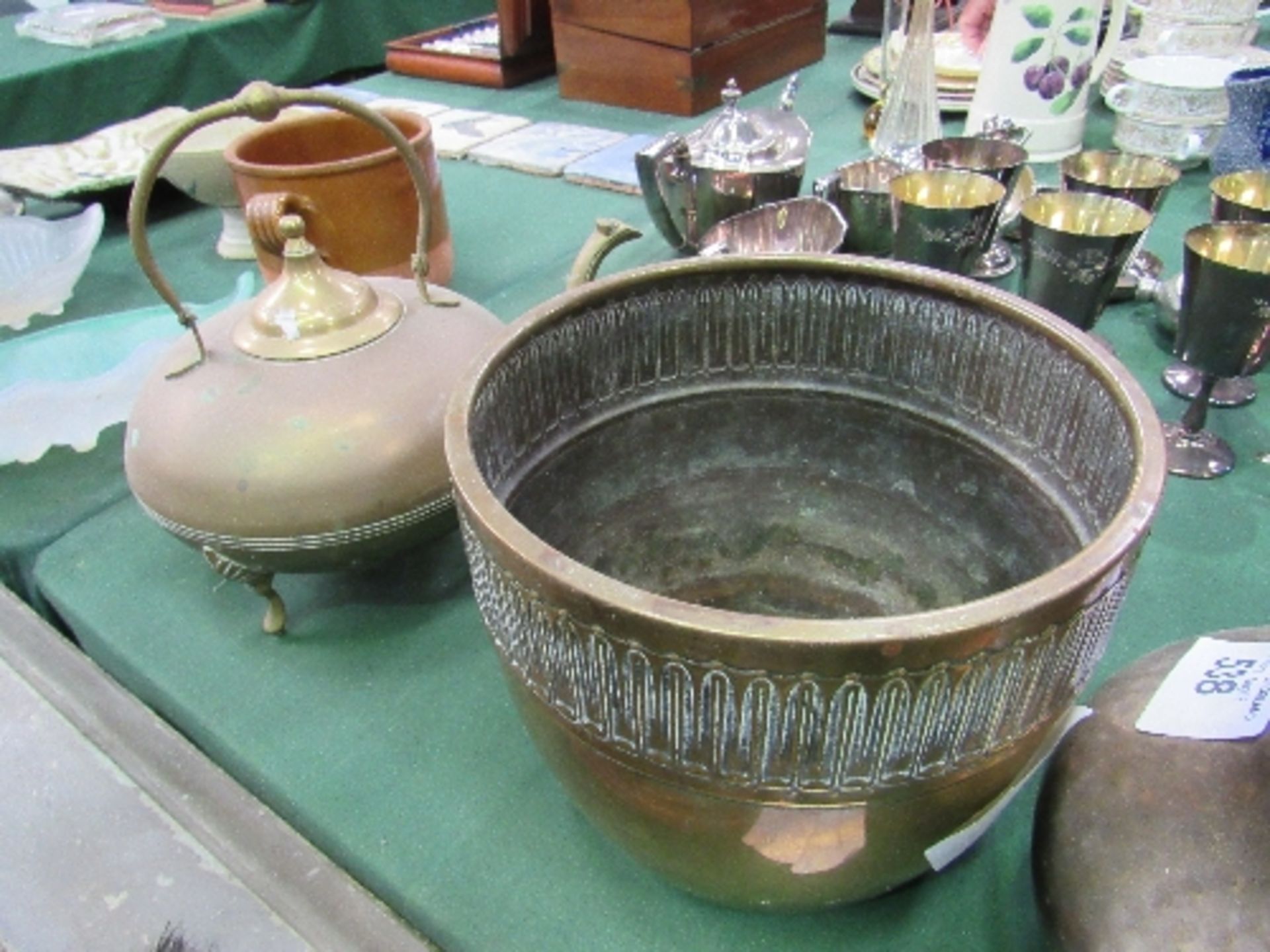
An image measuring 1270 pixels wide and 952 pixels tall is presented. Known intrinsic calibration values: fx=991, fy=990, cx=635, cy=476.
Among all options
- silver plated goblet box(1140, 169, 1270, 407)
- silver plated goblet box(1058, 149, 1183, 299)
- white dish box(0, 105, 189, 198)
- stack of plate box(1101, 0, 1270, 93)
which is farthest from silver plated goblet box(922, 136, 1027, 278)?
white dish box(0, 105, 189, 198)

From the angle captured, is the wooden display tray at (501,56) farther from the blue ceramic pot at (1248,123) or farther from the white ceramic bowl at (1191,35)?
the blue ceramic pot at (1248,123)

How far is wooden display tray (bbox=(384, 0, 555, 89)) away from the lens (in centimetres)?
162

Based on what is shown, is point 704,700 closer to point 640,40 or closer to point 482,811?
point 482,811

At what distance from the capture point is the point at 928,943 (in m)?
0.49

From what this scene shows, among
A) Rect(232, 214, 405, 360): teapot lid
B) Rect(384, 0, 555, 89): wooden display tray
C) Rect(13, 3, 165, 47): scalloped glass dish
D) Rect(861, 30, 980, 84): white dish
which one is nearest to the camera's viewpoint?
Rect(232, 214, 405, 360): teapot lid

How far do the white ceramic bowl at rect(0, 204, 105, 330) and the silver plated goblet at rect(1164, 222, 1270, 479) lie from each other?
1.04 m

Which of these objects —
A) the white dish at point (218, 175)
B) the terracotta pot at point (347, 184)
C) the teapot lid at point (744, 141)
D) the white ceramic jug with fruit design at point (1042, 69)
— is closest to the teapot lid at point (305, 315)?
the terracotta pot at point (347, 184)

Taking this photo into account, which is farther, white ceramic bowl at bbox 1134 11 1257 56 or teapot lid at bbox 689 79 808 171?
white ceramic bowl at bbox 1134 11 1257 56

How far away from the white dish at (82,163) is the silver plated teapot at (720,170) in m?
0.58

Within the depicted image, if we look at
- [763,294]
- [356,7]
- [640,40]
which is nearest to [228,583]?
[763,294]

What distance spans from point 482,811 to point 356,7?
208 centimetres

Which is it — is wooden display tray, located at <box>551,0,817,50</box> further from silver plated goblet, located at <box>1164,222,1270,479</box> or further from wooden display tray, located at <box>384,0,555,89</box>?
silver plated goblet, located at <box>1164,222,1270,479</box>

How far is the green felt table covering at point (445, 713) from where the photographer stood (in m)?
0.51

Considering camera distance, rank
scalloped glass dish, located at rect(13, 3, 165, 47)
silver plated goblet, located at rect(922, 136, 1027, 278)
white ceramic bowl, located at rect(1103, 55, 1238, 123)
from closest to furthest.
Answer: silver plated goblet, located at rect(922, 136, 1027, 278), white ceramic bowl, located at rect(1103, 55, 1238, 123), scalloped glass dish, located at rect(13, 3, 165, 47)
